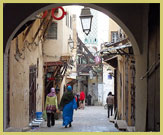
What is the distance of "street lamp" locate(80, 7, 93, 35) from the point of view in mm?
8812

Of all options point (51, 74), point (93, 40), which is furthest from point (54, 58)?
point (93, 40)

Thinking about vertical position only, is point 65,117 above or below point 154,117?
below

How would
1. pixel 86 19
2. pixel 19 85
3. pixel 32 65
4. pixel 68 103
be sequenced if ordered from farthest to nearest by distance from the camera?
pixel 32 65, pixel 68 103, pixel 19 85, pixel 86 19

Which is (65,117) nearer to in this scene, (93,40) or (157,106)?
(157,106)

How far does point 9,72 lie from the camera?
958 centimetres

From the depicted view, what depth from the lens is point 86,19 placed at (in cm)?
891

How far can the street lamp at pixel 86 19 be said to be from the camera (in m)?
8.81

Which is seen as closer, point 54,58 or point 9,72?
point 9,72

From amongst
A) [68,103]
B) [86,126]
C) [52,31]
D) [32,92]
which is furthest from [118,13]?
[52,31]

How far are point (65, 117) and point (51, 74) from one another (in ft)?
24.8

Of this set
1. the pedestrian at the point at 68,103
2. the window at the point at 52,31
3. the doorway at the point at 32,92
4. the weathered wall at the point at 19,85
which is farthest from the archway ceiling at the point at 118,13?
the window at the point at 52,31

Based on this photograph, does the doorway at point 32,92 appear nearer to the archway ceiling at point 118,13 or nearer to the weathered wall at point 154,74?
the archway ceiling at point 118,13

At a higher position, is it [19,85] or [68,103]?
[19,85]

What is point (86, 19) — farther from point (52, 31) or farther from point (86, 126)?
point (52, 31)
